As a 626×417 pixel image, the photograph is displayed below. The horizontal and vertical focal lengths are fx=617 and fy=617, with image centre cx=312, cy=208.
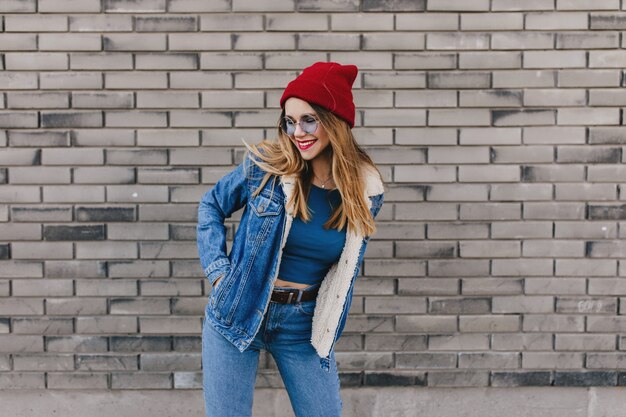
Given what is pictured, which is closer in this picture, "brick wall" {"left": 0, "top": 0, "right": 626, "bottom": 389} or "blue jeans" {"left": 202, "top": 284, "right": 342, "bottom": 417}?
"blue jeans" {"left": 202, "top": 284, "right": 342, "bottom": 417}

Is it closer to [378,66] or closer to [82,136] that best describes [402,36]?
[378,66]

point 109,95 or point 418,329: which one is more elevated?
point 109,95

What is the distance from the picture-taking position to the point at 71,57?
3387 millimetres

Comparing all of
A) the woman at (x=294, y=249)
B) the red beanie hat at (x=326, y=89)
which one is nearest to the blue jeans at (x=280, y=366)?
the woman at (x=294, y=249)

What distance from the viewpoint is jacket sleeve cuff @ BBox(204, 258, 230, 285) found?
7.59 feet

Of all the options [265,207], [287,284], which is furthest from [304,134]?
[287,284]

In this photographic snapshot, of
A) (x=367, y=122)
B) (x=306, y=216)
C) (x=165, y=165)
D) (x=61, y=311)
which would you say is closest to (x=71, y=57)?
(x=165, y=165)

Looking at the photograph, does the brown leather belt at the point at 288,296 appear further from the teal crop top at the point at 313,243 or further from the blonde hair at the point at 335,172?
the blonde hair at the point at 335,172

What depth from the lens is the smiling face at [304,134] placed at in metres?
2.26

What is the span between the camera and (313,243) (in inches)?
91.1

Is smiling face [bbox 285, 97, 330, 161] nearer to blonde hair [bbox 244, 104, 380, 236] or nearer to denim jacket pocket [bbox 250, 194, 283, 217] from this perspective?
blonde hair [bbox 244, 104, 380, 236]

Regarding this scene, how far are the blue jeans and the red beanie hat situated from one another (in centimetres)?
69

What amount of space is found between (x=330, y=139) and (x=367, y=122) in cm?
117

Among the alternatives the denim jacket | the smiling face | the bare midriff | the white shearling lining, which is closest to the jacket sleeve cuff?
the denim jacket
